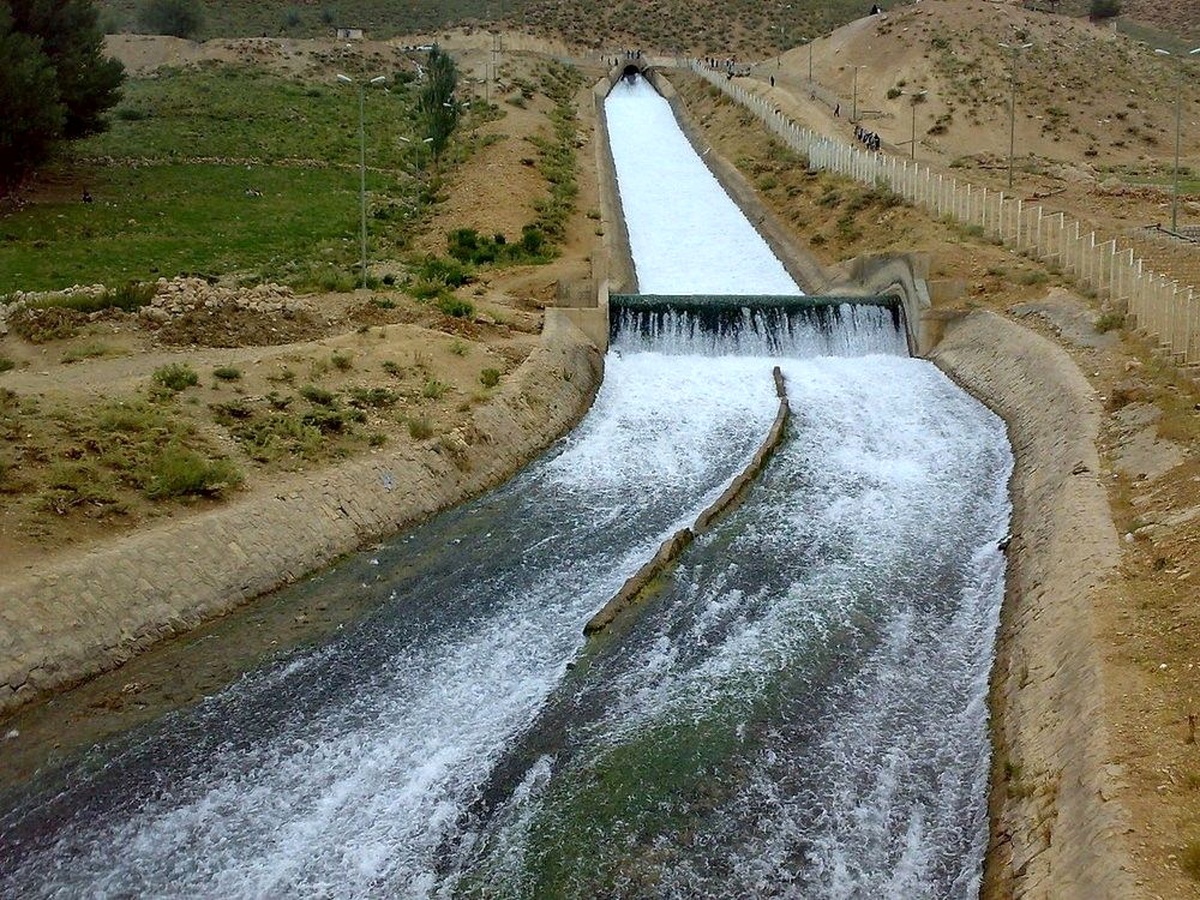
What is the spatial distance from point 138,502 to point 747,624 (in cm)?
933

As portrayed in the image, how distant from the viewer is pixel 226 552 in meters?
16.1

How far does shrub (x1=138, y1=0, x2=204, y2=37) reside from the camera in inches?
3910

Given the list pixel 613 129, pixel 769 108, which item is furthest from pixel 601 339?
pixel 613 129

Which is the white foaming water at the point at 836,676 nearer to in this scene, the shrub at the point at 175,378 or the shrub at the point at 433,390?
the shrub at the point at 433,390

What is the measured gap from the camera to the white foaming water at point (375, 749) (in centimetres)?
1042

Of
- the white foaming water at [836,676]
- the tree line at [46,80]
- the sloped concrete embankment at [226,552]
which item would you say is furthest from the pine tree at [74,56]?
the white foaming water at [836,676]

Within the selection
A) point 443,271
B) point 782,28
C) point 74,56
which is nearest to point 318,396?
point 443,271

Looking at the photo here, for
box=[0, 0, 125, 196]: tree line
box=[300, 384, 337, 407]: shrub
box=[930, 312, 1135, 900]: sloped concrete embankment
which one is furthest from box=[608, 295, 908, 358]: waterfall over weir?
box=[0, 0, 125, 196]: tree line

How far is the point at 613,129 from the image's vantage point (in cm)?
6775

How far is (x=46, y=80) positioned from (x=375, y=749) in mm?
37308

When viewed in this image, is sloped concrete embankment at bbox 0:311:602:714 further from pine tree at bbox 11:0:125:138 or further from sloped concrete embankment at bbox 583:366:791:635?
pine tree at bbox 11:0:125:138

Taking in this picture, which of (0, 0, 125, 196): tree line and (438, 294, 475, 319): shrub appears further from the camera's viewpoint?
(0, 0, 125, 196): tree line

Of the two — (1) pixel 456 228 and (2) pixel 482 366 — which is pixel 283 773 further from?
(1) pixel 456 228

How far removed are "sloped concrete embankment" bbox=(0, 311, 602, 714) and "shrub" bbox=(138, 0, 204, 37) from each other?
92.1 meters
